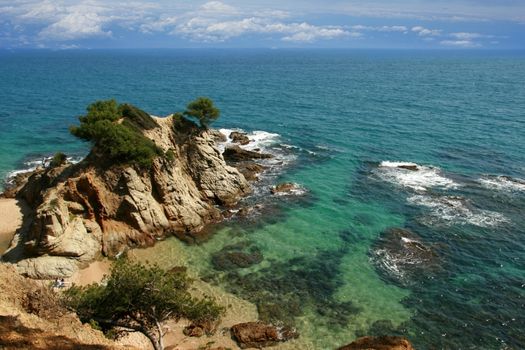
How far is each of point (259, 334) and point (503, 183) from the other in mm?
47874

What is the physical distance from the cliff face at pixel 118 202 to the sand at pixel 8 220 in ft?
4.22

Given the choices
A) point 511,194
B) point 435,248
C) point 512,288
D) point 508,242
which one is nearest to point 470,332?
point 512,288

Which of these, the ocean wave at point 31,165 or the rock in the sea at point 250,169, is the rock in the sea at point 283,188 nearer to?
the rock in the sea at point 250,169

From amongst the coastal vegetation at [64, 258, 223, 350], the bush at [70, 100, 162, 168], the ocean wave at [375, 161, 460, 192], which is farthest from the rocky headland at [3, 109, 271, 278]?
the ocean wave at [375, 161, 460, 192]

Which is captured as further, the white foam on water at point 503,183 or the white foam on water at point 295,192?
the white foam on water at point 503,183

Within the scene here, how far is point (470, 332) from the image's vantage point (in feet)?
113

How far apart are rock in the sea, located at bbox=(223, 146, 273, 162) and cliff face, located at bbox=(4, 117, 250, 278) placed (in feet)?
43.1

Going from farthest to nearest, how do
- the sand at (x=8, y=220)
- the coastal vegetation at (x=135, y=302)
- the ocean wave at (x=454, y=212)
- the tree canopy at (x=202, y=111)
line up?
the tree canopy at (x=202, y=111) → the ocean wave at (x=454, y=212) → the sand at (x=8, y=220) → the coastal vegetation at (x=135, y=302)

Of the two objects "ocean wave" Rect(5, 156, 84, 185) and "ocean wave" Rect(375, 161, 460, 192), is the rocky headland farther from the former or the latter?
"ocean wave" Rect(375, 161, 460, 192)

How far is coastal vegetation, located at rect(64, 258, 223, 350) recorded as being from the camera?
26.2 meters

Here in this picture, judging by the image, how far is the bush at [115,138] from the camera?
155 feet

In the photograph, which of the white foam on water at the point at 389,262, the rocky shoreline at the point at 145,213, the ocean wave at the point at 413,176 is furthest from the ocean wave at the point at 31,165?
the ocean wave at the point at 413,176

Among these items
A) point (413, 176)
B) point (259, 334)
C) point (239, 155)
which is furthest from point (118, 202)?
point (413, 176)

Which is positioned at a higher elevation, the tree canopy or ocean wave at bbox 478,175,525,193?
the tree canopy
